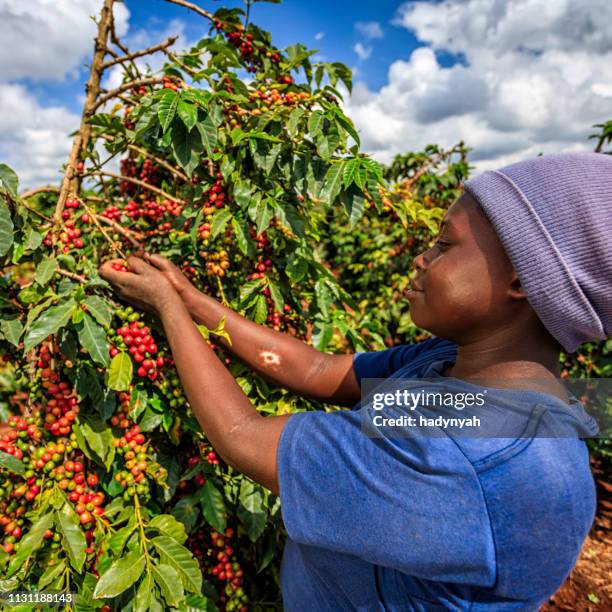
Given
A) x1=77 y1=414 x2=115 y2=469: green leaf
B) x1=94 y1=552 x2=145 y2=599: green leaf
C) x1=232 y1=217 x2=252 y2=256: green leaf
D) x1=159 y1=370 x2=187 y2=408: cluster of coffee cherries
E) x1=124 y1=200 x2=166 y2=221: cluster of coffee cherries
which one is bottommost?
x1=94 y1=552 x2=145 y2=599: green leaf

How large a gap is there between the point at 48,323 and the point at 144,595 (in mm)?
804

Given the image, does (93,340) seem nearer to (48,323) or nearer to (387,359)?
(48,323)

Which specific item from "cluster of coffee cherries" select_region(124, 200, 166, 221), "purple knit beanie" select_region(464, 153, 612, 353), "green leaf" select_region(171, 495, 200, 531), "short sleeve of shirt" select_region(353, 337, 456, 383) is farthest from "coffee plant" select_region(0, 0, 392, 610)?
"purple knit beanie" select_region(464, 153, 612, 353)

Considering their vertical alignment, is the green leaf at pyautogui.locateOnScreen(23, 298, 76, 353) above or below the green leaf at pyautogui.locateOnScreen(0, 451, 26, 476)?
above

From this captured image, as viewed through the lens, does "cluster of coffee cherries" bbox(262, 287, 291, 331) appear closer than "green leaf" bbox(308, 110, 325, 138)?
No

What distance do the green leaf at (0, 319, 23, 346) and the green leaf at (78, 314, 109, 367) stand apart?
9.1 inches

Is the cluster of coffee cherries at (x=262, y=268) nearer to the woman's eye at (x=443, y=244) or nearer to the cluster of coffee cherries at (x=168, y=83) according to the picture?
the cluster of coffee cherries at (x=168, y=83)

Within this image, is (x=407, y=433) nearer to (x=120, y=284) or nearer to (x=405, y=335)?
(x=120, y=284)

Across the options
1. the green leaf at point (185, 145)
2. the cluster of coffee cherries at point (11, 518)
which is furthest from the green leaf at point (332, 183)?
the cluster of coffee cherries at point (11, 518)

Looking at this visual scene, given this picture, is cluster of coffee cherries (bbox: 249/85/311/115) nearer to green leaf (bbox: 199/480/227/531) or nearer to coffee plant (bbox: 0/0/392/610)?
coffee plant (bbox: 0/0/392/610)

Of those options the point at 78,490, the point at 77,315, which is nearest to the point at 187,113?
the point at 77,315

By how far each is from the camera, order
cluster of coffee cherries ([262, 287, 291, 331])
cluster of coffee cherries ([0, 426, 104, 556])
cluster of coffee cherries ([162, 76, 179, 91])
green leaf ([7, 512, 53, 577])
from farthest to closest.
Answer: cluster of coffee cherries ([262, 287, 291, 331]) < cluster of coffee cherries ([162, 76, 179, 91]) < cluster of coffee cherries ([0, 426, 104, 556]) < green leaf ([7, 512, 53, 577])

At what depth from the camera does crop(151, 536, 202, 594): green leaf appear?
144 cm

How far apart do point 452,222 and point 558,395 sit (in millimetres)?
453
